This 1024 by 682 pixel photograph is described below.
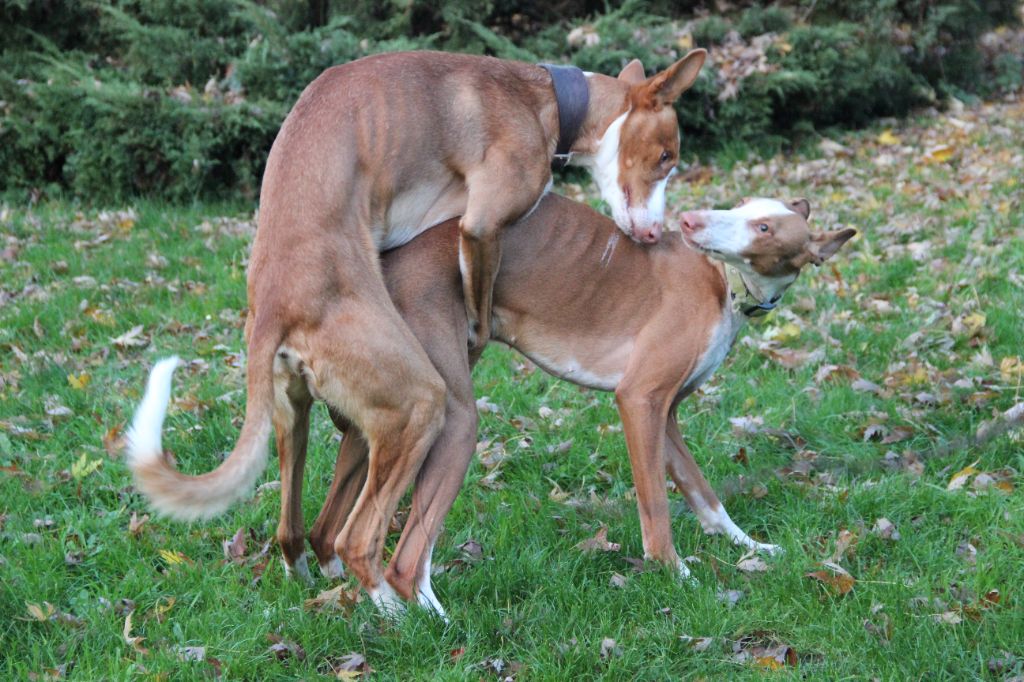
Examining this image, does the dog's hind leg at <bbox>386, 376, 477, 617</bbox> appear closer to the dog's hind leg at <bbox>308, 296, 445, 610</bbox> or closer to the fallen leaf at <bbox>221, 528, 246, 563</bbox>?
the dog's hind leg at <bbox>308, 296, 445, 610</bbox>

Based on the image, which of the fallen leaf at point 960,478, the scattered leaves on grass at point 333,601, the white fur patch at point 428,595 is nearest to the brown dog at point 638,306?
the scattered leaves on grass at point 333,601

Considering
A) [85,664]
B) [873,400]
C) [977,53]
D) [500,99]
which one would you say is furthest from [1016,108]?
[85,664]

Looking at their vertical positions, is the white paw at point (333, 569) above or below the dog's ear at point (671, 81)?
below

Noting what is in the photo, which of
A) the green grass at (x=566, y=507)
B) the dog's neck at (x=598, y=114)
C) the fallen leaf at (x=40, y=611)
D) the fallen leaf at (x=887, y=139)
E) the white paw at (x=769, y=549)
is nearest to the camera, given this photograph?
the green grass at (x=566, y=507)

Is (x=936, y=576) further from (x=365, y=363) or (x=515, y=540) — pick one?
(x=365, y=363)

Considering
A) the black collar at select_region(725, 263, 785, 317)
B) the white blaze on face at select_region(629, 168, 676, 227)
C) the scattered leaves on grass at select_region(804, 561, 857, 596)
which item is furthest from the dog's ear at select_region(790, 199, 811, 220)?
the scattered leaves on grass at select_region(804, 561, 857, 596)

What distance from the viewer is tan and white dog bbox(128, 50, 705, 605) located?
4.14 m

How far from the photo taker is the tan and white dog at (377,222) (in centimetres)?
414

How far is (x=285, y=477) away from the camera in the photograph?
462 centimetres

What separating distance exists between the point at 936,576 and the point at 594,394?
2619 mm

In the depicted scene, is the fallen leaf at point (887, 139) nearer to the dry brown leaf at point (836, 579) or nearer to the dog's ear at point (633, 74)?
the dog's ear at point (633, 74)

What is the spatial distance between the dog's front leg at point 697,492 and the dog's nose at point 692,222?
3.13ft

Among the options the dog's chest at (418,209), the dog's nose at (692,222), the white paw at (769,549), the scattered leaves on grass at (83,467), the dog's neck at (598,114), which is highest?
the dog's neck at (598,114)

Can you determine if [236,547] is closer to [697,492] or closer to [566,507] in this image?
[566,507]
